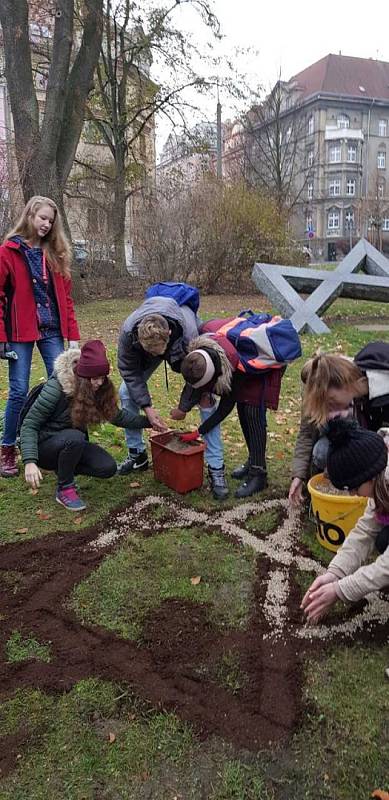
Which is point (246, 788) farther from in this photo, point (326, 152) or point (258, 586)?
point (326, 152)

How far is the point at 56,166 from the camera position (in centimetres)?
1221

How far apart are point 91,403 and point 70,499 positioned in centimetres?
65

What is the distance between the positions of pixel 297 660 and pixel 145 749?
27.0 inches

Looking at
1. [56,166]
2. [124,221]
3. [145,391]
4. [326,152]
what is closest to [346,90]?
[326,152]

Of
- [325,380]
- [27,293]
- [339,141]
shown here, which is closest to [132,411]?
[27,293]

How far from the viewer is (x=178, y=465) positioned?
3732 millimetres

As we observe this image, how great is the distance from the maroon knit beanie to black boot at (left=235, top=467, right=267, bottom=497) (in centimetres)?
117

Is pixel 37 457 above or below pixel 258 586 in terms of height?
above

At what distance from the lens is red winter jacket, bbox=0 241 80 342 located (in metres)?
3.95

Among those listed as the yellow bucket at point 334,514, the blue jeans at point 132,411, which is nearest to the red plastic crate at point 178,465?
the blue jeans at point 132,411

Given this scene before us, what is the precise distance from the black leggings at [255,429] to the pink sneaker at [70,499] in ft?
3.68

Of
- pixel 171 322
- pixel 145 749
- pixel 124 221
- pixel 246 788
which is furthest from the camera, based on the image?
pixel 124 221

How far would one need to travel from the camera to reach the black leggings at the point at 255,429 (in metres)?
3.69

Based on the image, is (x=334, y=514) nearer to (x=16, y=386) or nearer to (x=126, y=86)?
(x=16, y=386)
